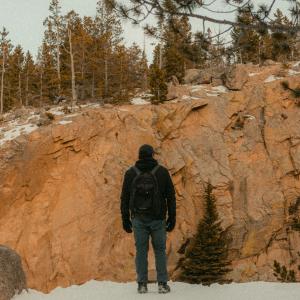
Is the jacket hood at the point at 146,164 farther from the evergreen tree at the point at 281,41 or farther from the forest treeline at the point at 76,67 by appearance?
the forest treeline at the point at 76,67

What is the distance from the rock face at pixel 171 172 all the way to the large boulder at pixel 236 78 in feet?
1.37

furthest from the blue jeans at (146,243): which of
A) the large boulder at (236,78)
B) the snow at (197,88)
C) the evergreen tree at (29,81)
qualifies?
the evergreen tree at (29,81)

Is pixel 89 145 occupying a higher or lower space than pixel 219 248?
higher

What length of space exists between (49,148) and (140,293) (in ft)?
48.2

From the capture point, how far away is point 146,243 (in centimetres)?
596

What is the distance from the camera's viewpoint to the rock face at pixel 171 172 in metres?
18.5

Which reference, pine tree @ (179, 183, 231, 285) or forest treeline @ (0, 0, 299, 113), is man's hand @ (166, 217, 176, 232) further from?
pine tree @ (179, 183, 231, 285)

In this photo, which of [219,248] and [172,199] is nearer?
[172,199]

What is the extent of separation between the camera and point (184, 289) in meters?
6.12

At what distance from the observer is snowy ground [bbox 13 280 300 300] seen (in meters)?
5.70

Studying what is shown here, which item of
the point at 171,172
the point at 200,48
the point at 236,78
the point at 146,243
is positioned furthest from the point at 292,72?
the point at 146,243

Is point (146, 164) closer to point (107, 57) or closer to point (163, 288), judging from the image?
point (163, 288)

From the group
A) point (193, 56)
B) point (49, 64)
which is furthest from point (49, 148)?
point (49, 64)

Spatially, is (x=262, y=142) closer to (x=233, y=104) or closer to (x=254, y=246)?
(x=233, y=104)
